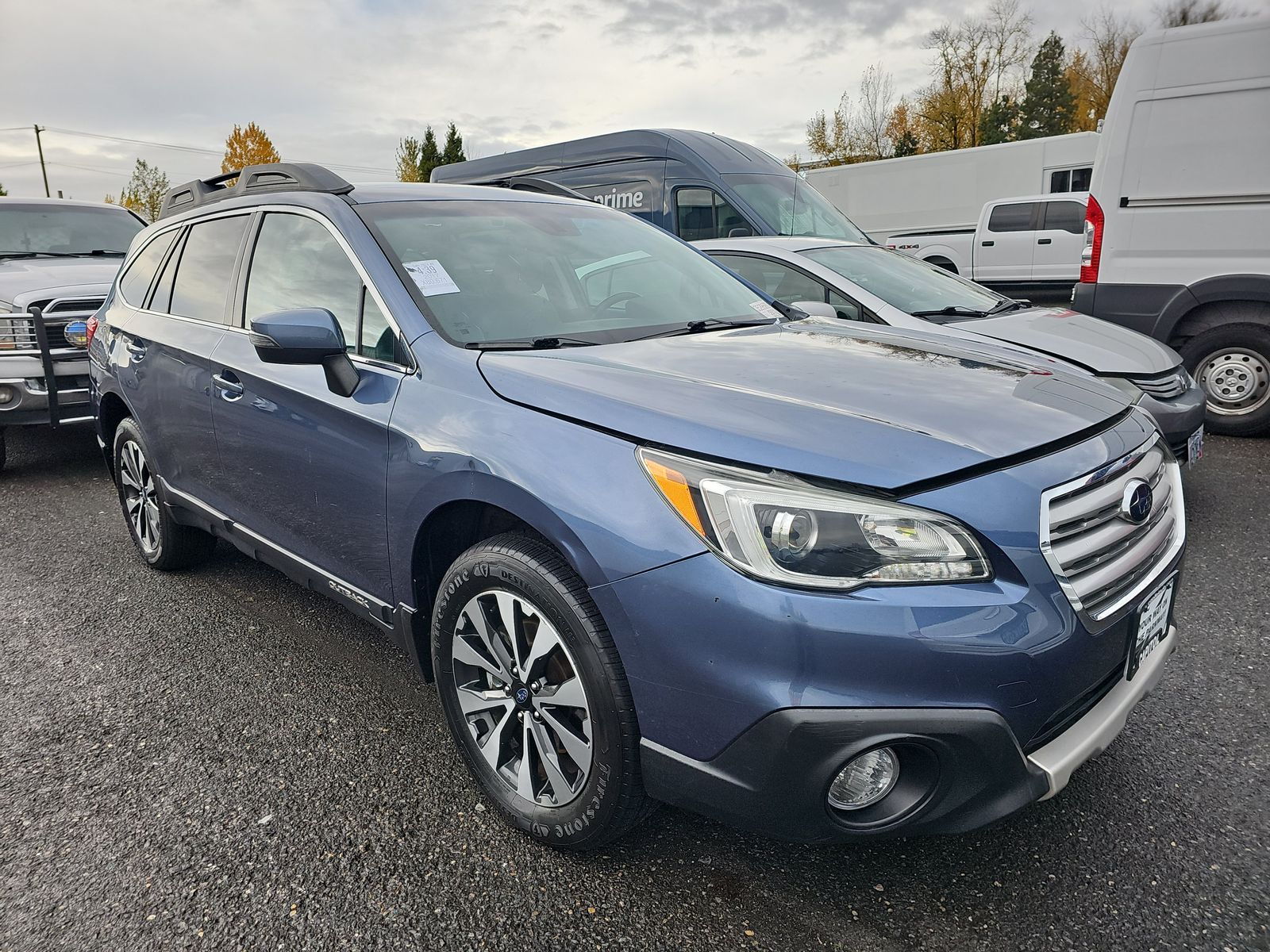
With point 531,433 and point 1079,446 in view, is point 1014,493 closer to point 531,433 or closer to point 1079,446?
point 1079,446

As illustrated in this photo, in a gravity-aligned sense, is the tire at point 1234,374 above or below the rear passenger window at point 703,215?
below

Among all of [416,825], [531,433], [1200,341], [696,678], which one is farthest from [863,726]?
[1200,341]

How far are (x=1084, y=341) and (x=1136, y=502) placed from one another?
3.14 metres

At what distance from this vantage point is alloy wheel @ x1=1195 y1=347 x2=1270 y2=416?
19.9 feet

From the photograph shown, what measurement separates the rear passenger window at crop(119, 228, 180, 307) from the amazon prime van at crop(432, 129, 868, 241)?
4454 mm

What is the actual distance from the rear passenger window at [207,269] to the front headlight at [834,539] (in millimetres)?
2503

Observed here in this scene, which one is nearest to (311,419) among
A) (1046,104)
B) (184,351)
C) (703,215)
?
(184,351)

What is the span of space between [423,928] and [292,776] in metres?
0.81

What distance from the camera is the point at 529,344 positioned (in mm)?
2484

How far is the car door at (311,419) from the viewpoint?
2.54 metres

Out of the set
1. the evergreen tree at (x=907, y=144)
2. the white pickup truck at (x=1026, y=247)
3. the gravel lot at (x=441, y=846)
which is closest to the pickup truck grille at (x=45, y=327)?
the gravel lot at (x=441, y=846)

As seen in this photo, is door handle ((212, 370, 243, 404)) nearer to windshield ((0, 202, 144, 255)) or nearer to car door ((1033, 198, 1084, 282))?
windshield ((0, 202, 144, 255))

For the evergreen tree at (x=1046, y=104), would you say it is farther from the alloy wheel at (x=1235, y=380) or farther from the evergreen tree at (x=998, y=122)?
the alloy wheel at (x=1235, y=380)

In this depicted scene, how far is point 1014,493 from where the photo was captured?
5.83 feet
